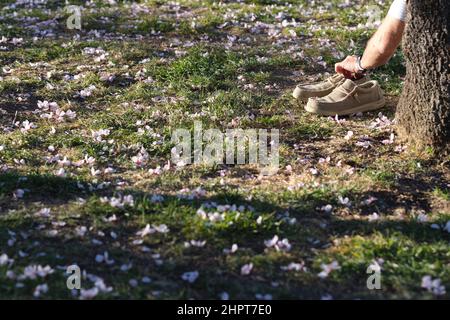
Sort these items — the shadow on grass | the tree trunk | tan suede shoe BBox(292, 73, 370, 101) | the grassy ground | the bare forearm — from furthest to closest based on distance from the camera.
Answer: tan suede shoe BBox(292, 73, 370, 101), the bare forearm, the tree trunk, the grassy ground, the shadow on grass

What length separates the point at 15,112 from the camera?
7.53 m

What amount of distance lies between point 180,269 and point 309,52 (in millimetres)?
4960

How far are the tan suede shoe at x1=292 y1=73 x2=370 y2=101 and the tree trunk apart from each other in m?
1.24

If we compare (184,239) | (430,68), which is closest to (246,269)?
(184,239)

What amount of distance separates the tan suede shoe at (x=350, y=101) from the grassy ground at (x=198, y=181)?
4.2 inches

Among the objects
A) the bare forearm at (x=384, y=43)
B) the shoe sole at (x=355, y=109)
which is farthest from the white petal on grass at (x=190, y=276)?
the bare forearm at (x=384, y=43)

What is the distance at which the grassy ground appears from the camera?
4695mm

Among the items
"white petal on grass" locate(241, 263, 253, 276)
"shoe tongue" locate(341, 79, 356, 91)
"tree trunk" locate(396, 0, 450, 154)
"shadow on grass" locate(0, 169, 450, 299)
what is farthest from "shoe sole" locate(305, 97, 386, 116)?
"white petal on grass" locate(241, 263, 253, 276)

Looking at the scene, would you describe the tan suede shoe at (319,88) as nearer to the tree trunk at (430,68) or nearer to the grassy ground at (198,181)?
the grassy ground at (198,181)

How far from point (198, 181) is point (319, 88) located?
7.37ft

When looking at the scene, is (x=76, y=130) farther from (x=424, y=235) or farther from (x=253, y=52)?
(x=424, y=235)

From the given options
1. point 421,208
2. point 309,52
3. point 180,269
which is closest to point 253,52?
point 309,52

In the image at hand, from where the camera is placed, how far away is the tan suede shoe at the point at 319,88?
7582 millimetres

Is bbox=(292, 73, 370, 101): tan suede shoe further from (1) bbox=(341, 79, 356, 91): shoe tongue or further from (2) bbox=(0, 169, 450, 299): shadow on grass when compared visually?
(2) bbox=(0, 169, 450, 299): shadow on grass
